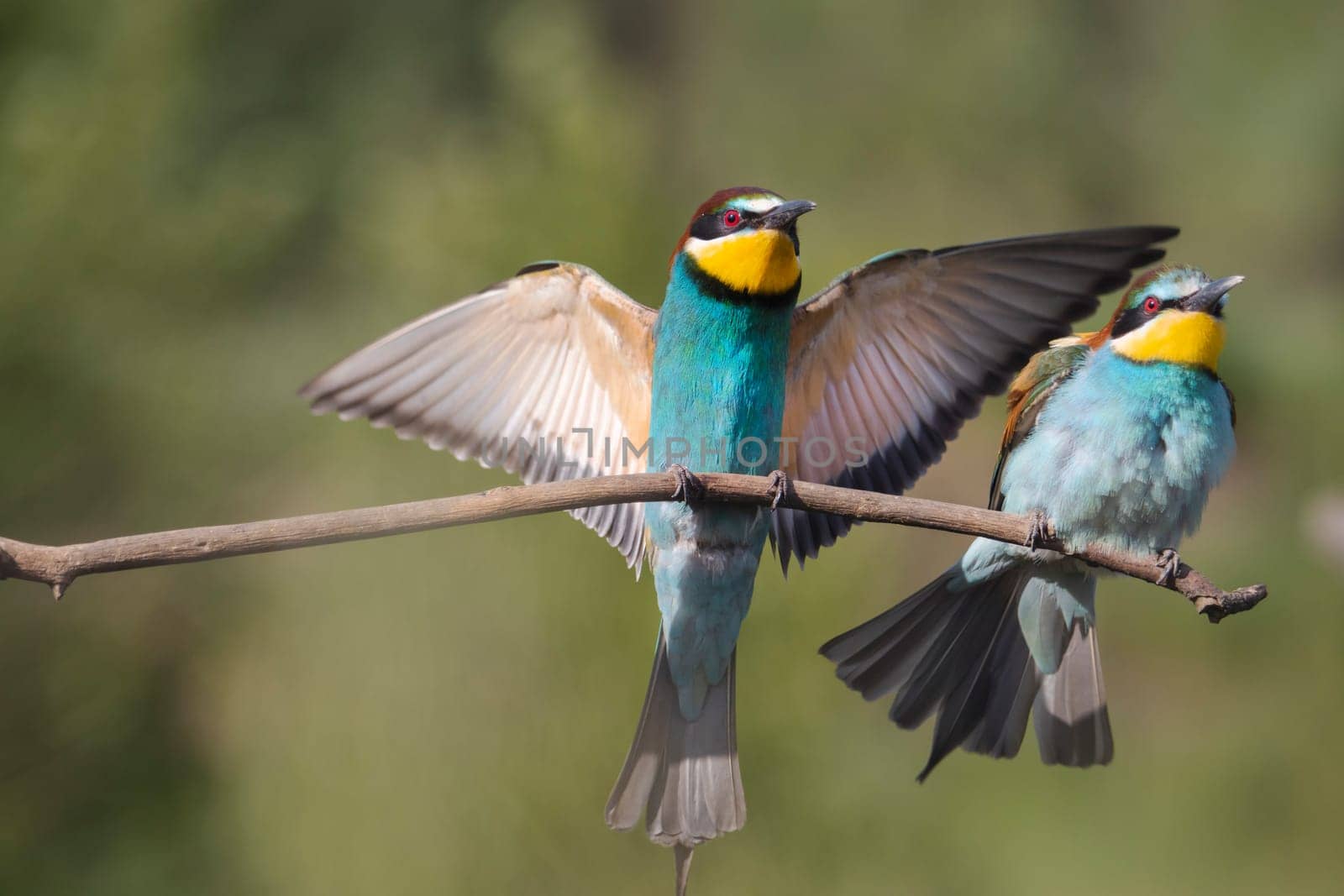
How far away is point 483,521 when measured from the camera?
110 cm

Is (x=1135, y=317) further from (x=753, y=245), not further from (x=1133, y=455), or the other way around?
(x=753, y=245)

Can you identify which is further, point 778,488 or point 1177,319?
point 1177,319

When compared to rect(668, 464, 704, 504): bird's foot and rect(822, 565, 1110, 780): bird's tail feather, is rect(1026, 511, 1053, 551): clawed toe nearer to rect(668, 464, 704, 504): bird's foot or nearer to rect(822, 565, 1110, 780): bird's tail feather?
rect(822, 565, 1110, 780): bird's tail feather

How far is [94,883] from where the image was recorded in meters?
2.30

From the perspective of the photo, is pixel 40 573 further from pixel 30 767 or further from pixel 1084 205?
pixel 1084 205

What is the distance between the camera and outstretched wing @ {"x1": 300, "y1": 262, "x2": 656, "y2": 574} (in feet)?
5.12

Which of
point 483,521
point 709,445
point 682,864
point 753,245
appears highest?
point 753,245

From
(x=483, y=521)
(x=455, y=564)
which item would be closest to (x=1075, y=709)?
(x=483, y=521)

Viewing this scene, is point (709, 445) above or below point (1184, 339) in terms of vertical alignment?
below

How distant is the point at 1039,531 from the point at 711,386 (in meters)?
0.42

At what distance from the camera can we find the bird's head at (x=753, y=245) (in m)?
1.48

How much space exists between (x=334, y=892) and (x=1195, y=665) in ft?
6.46

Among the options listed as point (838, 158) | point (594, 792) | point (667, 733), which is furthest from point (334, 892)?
point (838, 158)

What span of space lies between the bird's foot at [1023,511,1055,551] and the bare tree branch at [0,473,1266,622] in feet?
0.37
